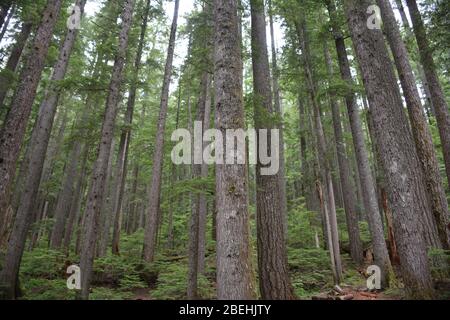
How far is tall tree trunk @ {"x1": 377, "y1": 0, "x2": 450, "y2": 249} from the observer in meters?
8.12

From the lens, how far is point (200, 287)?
920 cm

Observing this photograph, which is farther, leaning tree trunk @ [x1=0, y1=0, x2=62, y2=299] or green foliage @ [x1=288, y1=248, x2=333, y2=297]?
green foliage @ [x1=288, y1=248, x2=333, y2=297]

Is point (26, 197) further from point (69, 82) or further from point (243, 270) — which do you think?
point (243, 270)

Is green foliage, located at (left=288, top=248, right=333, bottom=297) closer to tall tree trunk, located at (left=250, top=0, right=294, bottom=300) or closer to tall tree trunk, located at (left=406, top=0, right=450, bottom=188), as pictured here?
tall tree trunk, located at (left=250, top=0, right=294, bottom=300)

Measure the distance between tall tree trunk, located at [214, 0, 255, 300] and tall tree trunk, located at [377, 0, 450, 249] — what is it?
21.8 feet

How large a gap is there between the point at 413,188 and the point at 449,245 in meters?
2.93

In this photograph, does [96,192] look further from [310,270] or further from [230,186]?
[310,270]

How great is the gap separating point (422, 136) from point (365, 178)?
2407mm

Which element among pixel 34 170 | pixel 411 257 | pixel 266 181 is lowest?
pixel 411 257

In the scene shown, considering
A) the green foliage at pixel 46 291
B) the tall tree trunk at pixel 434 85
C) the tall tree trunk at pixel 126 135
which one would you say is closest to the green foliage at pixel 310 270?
the tall tree trunk at pixel 434 85

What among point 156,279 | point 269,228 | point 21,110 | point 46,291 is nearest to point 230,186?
point 269,228

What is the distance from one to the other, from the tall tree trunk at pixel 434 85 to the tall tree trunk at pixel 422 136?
35.0 inches

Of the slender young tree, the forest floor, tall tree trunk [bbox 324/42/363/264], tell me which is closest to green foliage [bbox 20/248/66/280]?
the forest floor

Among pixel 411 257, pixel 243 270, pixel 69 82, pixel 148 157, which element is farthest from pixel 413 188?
pixel 148 157
